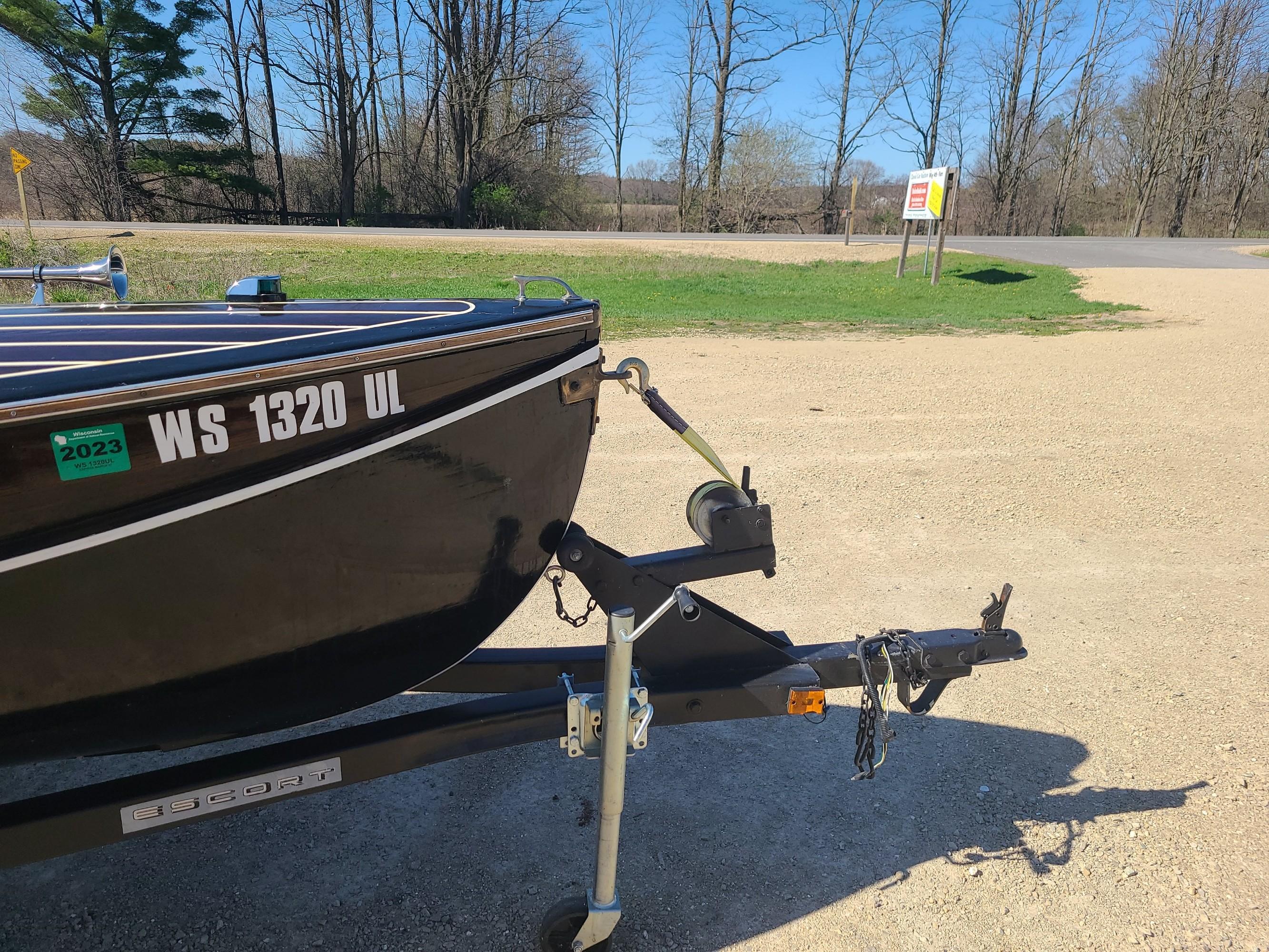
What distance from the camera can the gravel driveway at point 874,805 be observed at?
2.35 metres

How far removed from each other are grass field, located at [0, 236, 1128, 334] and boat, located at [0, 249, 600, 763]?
10251 mm

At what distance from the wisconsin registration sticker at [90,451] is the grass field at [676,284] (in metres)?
10.9

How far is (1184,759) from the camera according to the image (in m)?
3.11

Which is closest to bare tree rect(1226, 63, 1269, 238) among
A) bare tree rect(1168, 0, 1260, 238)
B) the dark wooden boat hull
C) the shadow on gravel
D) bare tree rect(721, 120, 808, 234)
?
bare tree rect(1168, 0, 1260, 238)

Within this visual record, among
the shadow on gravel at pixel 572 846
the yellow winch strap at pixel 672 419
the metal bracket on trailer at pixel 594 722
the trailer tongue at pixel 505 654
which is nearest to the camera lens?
the trailer tongue at pixel 505 654

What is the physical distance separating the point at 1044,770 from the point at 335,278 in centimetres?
1881

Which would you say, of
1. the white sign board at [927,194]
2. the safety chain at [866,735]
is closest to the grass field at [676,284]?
the white sign board at [927,194]

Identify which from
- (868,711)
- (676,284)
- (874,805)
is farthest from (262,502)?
(676,284)

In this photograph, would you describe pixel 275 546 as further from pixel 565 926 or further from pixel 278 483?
pixel 565 926

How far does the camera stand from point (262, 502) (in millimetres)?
1779

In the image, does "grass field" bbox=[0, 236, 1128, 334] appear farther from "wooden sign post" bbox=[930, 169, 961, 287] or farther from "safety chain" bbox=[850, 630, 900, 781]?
"safety chain" bbox=[850, 630, 900, 781]

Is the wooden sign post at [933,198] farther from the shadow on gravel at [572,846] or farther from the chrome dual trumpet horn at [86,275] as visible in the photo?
the chrome dual trumpet horn at [86,275]

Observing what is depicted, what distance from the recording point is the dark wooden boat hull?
1.62 meters

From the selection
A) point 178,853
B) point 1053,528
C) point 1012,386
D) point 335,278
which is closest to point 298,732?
point 178,853
